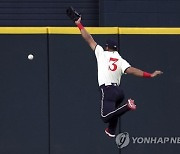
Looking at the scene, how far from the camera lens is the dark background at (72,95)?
44.3 ft

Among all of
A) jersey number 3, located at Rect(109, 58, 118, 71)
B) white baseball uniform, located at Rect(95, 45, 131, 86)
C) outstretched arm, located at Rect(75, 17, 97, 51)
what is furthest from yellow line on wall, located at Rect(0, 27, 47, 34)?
jersey number 3, located at Rect(109, 58, 118, 71)

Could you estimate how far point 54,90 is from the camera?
44.3 feet

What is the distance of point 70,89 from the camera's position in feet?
44.5

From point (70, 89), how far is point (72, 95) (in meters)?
0.11

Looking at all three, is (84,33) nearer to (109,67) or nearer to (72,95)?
(109,67)

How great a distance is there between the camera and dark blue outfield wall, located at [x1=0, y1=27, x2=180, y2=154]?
13.5m
